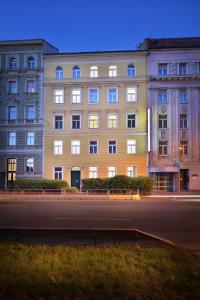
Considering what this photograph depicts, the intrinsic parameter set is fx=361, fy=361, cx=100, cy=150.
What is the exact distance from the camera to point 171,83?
145ft

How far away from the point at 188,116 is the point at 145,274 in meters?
37.6

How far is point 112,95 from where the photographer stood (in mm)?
44938

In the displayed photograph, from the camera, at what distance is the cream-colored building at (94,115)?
44125 millimetres

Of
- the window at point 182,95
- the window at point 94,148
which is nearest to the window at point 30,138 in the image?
the window at point 94,148

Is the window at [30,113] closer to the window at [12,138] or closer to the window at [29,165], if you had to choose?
the window at [12,138]

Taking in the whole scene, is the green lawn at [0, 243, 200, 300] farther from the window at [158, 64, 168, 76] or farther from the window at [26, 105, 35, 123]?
the window at [158, 64, 168, 76]

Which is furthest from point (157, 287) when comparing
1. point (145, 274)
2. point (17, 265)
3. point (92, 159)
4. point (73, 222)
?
point (92, 159)

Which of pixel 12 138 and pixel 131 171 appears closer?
pixel 131 171

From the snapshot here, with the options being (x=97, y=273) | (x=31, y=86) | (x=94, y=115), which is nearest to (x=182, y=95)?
(x=94, y=115)

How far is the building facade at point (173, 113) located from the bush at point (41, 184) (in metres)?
11.0

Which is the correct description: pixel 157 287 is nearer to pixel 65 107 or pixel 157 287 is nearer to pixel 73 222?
pixel 73 222

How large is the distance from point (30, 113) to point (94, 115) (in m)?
8.19

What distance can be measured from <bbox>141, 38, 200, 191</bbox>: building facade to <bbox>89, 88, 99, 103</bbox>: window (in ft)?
21.2

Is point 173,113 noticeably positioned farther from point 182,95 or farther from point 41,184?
point 41,184
